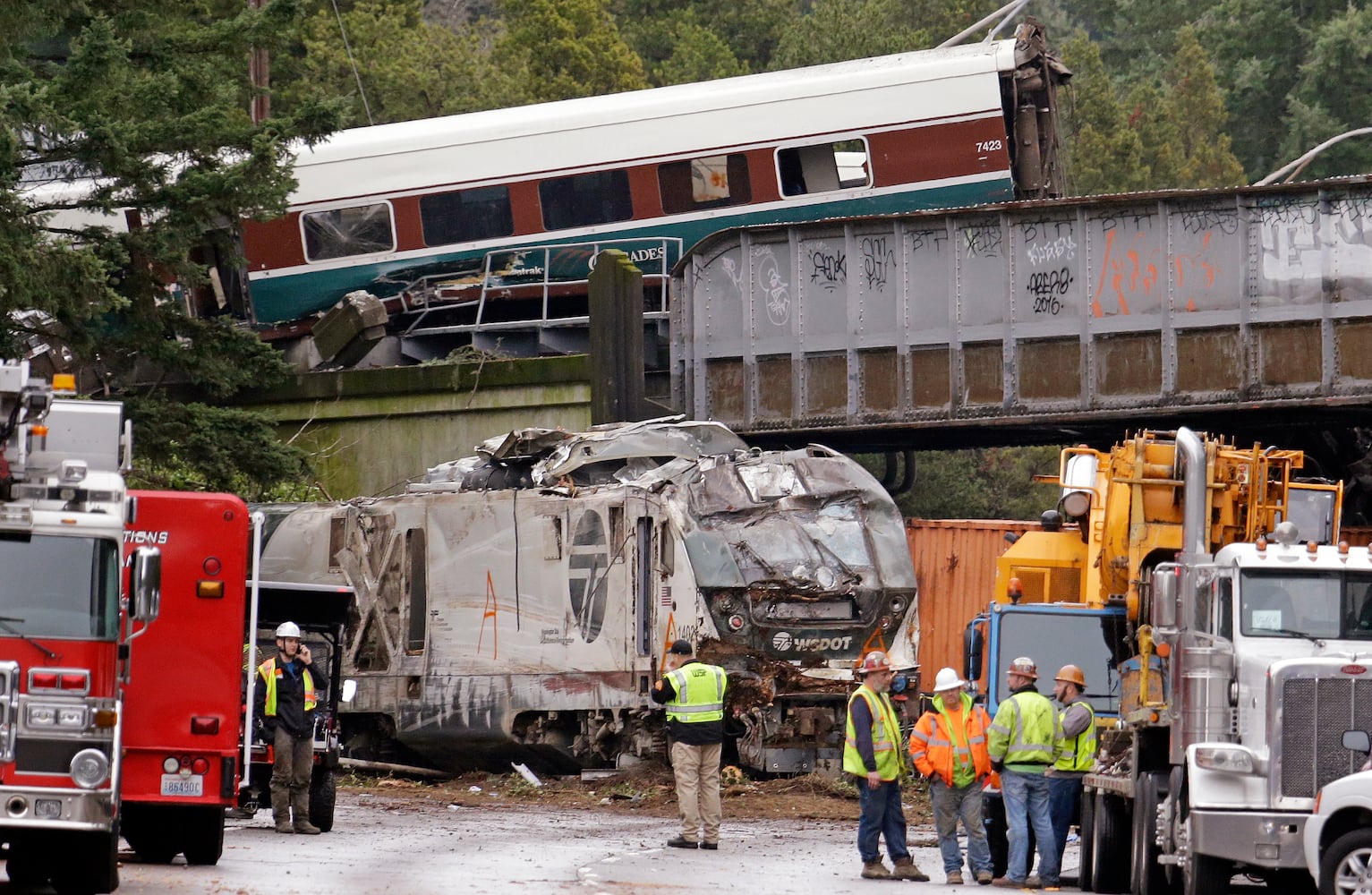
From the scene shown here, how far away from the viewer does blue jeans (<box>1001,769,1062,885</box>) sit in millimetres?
14078

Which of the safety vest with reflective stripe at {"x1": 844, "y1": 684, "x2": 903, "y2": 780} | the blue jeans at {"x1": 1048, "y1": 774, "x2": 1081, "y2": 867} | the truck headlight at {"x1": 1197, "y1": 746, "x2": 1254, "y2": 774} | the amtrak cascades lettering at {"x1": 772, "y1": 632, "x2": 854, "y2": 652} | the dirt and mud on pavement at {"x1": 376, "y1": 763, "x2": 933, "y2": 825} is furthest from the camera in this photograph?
the amtrak cascades lettering at {"x1": 772, "y1": 632, "x2": 854, "y2": 652}

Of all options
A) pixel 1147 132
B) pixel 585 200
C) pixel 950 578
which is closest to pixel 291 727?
pixel 950 578

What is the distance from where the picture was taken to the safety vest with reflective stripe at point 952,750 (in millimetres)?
14062

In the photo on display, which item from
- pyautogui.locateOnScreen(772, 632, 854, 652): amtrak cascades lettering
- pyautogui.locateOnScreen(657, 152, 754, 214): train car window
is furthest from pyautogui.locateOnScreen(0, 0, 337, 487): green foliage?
pyautogui.locateOnScreen(772, 632, 854, 652): amtrak cascades lettering

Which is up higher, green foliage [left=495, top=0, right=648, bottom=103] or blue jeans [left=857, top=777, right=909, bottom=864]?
green foliage [left=495, top=0, right=648, bottom=103]

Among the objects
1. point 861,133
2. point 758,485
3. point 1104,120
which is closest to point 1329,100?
point 1104,120

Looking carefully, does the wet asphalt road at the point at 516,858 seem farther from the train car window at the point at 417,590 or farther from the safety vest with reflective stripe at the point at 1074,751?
the train car window at the point at 417,590

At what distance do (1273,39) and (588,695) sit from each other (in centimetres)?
4092

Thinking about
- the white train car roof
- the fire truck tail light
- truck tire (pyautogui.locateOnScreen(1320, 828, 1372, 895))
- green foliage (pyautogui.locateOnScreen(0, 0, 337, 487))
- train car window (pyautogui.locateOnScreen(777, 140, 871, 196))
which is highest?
the white train car roof

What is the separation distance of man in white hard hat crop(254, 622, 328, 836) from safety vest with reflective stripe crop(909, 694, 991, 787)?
4719 mm

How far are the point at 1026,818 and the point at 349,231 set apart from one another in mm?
15870

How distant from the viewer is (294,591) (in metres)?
17.3

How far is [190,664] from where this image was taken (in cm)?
1293

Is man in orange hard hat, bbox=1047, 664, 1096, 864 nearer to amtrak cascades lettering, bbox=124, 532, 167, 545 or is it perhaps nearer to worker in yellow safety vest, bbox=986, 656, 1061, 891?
worker in yellow safety vest, bbox=986, 656, 1061, 891
